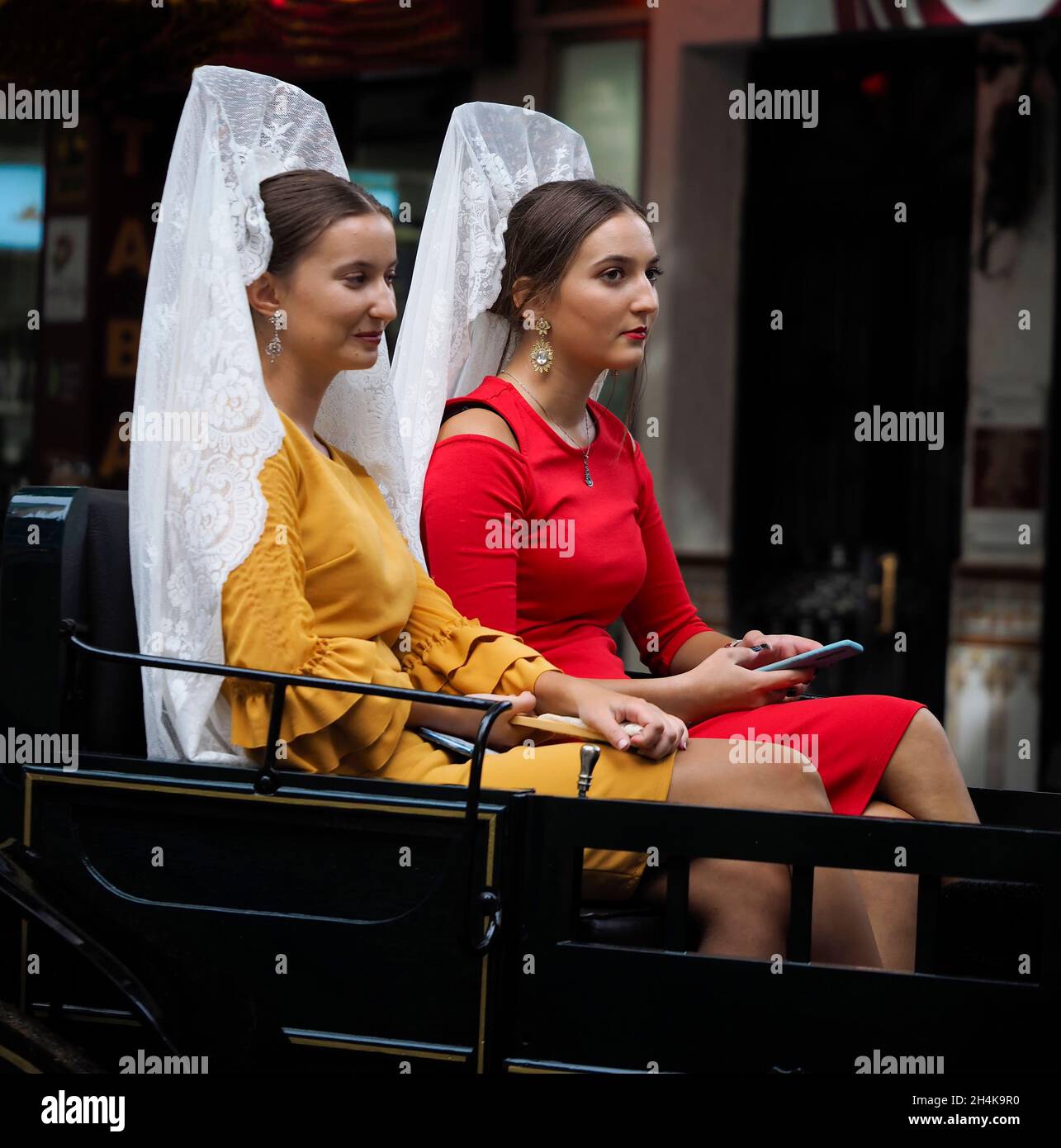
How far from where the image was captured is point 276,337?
102 inches

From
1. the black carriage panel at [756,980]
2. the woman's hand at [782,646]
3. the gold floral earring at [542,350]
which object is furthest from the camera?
the gold floral earring at [542,350]

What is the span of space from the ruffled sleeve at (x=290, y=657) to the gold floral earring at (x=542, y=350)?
0.74 m

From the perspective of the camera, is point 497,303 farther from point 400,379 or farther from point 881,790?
point 881,790

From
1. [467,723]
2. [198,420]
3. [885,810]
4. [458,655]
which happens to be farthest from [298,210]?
[885,810]

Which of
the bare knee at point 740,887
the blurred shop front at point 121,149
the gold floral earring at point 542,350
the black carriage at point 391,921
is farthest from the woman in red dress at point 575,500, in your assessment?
the blurred shop front at point 121,149

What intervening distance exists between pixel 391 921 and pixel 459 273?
135 cm

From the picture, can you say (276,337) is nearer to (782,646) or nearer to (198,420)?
(198,420)

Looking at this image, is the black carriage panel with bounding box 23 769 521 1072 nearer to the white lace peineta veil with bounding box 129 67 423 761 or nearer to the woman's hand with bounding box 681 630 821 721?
the white lace peineta veil with bounding box 129 67 423 761

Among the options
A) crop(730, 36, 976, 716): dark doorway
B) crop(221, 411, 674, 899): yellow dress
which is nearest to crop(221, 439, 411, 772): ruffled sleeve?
crop(221, 411, 674, 899): yellow dress

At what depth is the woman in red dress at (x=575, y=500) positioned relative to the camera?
2643 millimetres

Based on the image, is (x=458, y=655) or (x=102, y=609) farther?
(x=458, y=655)

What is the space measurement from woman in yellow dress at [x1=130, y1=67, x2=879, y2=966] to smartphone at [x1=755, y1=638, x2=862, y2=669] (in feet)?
0.64

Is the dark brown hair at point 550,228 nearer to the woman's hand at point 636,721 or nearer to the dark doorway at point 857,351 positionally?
the woman's hand at point 636,721
